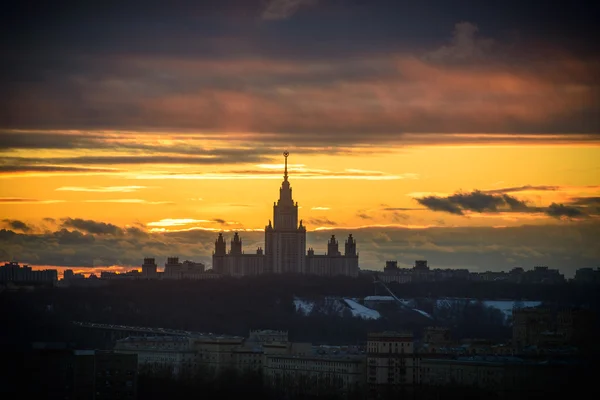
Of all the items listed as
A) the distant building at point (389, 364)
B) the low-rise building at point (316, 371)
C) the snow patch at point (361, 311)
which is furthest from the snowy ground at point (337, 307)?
the distant building at point (389, 364)

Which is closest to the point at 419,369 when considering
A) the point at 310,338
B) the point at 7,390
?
the point at 7,390

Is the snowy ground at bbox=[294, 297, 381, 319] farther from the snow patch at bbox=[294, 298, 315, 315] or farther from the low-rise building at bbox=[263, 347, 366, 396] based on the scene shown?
the low-rise building at bbox=[263, 347, 366, 396]

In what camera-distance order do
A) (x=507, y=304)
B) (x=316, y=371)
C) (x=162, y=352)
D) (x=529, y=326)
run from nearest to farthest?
(x=316, y=371), (x=162, y=352), (x=529, y=326), (x=507, y=304)

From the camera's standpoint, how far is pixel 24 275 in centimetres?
17538

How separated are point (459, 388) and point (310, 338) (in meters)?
49.8

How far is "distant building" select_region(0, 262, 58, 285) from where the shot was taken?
16600cm

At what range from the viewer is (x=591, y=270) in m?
176

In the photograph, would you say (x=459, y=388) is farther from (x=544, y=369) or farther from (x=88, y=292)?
(x=88, y=292)

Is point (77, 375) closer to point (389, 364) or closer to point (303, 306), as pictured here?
point (389, 364)

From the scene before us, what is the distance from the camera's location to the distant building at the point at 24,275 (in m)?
166

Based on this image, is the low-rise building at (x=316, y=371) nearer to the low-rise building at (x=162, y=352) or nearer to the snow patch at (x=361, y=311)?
the low-rise building at (x=162, y=352)

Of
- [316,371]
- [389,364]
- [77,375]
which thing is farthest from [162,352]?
[77,375]

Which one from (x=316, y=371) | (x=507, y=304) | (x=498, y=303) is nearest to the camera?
(x=316, y=371)

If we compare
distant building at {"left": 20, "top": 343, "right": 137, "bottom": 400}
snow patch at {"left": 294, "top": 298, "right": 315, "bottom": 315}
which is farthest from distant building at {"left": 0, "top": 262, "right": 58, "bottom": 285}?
distant building at {"left": 20, "top": 343, "right": 137, "bottom": 400}
